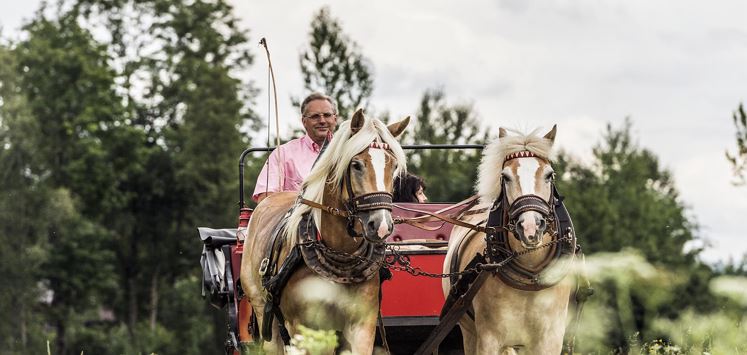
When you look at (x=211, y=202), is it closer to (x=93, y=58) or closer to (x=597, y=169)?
(x=93, y=58)

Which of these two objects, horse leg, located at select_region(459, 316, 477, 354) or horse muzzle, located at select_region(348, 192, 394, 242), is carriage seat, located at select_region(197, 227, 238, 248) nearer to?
horse leg, located at select_region(459, 316, 477, 354)

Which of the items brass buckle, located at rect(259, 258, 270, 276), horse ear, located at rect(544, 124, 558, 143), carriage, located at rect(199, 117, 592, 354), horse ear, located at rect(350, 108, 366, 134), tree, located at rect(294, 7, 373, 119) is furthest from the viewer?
tree, located at rect(294, 7, 373, 119)

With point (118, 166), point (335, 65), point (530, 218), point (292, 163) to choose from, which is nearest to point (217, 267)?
point (292, 163)

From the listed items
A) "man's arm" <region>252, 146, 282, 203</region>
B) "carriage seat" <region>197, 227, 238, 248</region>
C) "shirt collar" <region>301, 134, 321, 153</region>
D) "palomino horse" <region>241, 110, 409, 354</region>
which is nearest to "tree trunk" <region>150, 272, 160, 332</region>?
"carriage seat" <region>197, 227, 238, 248</region>

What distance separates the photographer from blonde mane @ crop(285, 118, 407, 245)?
20.2 feet

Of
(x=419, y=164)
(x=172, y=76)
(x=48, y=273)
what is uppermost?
(x=172, y=76)

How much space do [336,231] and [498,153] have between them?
0.91m

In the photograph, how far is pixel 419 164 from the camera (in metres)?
44.4

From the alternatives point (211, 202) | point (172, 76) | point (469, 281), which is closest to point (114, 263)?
point (211, 202)

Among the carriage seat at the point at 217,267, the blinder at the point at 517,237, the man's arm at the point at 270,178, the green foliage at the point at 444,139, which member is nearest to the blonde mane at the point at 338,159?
the blinder at the point at 517,237

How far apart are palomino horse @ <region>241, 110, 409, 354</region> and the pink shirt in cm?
152

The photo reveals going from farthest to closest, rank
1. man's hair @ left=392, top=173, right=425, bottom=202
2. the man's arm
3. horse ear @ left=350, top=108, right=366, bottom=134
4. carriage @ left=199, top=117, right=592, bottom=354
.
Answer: man's hair @ left=392, top=173, right=425, bottom=202 < the man's arm < carriage @ left=199, top=117, right=592, bottom=354 < horse ear @ left=350, top=108, right=366, bottom=134

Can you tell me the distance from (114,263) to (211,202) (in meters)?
3.81

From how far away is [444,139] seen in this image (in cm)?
4559
